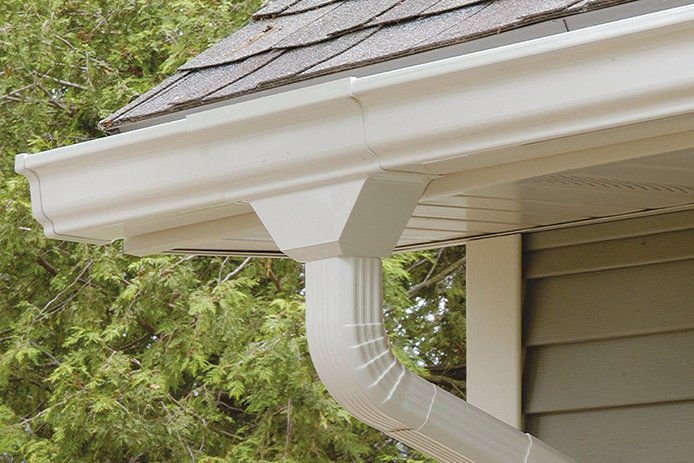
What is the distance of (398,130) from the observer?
158 cm

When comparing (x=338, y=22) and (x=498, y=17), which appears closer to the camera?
(x=498, y=17)

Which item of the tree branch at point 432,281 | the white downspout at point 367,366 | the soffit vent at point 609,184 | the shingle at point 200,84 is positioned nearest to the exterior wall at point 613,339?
the soffit vent at point 609,184

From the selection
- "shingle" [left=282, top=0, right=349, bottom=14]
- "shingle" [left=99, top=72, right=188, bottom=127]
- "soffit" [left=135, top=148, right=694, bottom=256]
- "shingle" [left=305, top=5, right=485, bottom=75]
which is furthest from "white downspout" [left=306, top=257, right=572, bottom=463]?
"shingle" [left=282, top=0, right=349, bottom=14]

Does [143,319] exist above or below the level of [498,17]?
above

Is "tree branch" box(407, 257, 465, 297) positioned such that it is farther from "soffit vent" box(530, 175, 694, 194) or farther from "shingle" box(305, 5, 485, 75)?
"shingle" box(305, 5, 485, 75)

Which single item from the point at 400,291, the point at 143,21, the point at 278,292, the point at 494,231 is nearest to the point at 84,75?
the point at 143,21

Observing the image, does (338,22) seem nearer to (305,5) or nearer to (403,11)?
(403,11)

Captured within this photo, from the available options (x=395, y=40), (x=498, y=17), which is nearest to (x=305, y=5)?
(x=395, y=40)

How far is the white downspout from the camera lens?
169 centimetres

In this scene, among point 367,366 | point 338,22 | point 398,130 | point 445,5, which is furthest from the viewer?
point 338,22

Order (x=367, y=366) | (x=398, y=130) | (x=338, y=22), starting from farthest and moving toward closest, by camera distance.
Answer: (x=338, y=22), (x=367, y=366), (x=398, y=130)

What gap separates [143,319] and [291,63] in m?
4.61

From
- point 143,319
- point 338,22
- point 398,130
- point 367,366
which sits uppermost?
point 143,319

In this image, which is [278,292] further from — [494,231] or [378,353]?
[378,353]
